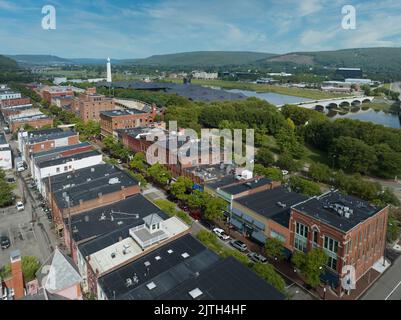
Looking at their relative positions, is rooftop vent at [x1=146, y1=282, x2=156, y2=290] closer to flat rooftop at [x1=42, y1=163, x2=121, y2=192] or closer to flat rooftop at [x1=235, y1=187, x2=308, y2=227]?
flat rooftop at [x1=235, y1=187, x2=308, y2=227]

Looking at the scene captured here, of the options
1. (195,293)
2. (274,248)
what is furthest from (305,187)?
(195,293)

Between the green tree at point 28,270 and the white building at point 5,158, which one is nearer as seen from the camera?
the green tree at point 28,270

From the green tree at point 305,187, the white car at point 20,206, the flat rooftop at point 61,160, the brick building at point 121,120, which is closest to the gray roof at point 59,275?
the white car at point 20,206

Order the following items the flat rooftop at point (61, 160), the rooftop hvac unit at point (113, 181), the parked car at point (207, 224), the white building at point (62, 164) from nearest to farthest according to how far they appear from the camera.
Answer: the parked car at point (207, 224) → the rooftop hvac unit at point (113, 181) → the white building at point (62, 164) → the flat rooftop at point (61, 160)

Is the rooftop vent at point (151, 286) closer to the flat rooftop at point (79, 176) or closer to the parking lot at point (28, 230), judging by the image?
the parking lot at point (28, 230)

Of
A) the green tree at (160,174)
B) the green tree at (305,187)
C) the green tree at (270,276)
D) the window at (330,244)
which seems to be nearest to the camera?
the green tree at (270,276)

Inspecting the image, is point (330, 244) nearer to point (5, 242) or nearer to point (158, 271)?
point (158, 271)

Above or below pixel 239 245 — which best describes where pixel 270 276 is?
above
